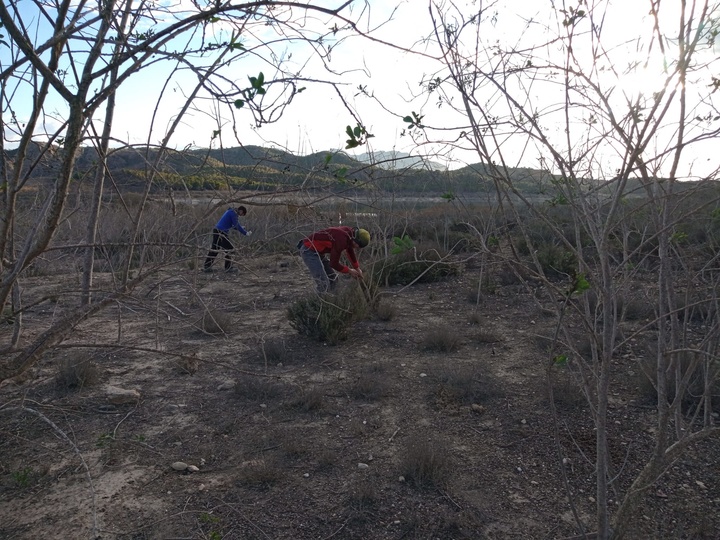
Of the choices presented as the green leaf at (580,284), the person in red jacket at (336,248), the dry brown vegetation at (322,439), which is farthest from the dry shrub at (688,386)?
the person in red jacket at (336,248)

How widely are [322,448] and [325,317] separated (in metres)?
2.27

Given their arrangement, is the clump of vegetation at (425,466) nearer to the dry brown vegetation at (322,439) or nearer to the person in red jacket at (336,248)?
the dry brown vegetation at (322,439)

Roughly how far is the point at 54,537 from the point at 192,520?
674mm

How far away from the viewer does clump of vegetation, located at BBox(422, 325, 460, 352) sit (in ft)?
19.3

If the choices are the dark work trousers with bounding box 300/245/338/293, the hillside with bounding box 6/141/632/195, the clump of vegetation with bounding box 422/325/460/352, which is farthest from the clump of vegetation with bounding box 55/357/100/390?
the clump of vegetation with bounding box 422/325/460/352

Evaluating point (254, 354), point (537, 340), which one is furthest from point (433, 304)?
point (254, 354)

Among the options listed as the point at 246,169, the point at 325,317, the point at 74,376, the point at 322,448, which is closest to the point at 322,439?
the point at 322,448

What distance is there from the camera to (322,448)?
3.86 meters

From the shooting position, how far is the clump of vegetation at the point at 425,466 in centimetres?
341

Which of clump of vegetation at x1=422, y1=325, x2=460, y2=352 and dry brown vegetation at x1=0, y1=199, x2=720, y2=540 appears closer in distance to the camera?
dry brown vegetation at x1=0, y1=199, x2=720, y2=540

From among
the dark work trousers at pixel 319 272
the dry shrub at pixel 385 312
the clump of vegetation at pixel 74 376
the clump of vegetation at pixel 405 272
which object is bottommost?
the clump of vegetation at pixel 74 376

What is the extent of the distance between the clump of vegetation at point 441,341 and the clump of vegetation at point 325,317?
85 centimetres

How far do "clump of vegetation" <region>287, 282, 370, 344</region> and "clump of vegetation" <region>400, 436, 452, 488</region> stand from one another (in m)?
2.41

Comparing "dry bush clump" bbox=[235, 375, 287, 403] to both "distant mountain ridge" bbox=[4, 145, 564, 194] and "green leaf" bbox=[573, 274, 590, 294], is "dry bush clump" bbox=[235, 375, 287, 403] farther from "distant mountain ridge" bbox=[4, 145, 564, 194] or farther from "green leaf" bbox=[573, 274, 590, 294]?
"green leaf" bbox=[573, 274, 590, 294]
